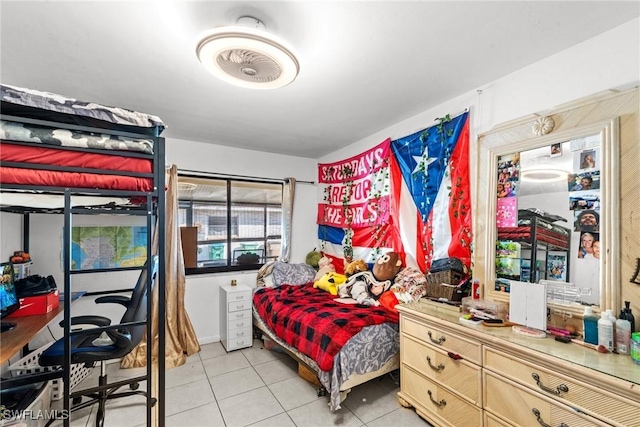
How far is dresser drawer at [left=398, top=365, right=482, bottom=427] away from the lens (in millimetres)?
1677

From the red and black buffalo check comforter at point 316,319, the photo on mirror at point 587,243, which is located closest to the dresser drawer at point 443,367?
the red and black buffalo check comforter at point 316,319

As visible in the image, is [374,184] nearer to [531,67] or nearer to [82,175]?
[531,67]

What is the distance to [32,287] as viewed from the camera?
6.58ft

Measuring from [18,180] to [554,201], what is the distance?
289 centimetres

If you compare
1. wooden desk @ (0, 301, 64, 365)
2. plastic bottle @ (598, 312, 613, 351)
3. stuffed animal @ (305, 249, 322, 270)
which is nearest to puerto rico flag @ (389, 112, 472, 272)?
plastic bottle @ (598, 312, 613, 351)

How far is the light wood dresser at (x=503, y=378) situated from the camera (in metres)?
1.18

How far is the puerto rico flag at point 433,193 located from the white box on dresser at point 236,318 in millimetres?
1943

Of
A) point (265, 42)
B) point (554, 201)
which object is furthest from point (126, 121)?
point (554, 201)

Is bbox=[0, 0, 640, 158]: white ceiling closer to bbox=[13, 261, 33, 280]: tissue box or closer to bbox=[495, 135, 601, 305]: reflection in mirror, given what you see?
bbox=[495, 135, 601, 305]: reflection in mirror

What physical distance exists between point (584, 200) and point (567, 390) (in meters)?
1.04

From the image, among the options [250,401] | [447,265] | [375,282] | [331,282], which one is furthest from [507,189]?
[250,401]

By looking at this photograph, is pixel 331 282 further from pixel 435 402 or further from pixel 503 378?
pixel 503 378

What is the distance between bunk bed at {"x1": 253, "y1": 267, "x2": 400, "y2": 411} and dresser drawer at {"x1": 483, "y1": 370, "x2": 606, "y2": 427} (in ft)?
2.65

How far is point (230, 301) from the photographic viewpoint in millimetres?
3195
